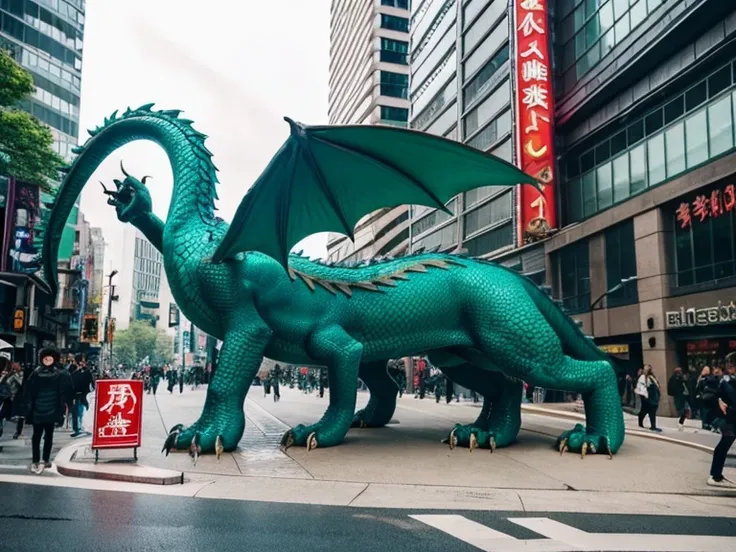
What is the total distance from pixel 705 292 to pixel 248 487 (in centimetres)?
1356

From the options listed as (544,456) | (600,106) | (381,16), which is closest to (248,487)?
(544,456)

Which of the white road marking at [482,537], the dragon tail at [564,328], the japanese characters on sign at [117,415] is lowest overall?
the white road marking at [482,537]

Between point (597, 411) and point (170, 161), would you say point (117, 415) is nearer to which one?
point (170, 161)

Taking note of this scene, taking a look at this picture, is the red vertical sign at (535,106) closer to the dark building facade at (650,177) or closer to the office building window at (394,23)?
the dark building facade at (650,177)

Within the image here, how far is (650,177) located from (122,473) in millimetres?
16110

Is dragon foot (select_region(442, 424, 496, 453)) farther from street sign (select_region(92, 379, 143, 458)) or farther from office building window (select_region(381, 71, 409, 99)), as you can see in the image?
office building window (select_region(381, 71, 409, 99))

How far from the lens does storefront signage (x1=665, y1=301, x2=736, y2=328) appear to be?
15102 mm

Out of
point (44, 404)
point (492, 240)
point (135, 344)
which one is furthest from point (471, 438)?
point (135, 344)

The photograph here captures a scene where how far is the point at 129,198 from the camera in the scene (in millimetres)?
8062

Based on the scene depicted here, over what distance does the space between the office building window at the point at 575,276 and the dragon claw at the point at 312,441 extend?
Result: 51.1 feet

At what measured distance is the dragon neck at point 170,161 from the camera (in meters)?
7.92

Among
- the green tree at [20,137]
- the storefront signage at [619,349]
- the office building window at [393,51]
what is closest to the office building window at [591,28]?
the storefront signage at [619,349]

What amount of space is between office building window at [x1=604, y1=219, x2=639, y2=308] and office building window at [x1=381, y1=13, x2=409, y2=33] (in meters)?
38.4

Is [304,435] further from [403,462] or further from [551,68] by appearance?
[551,68]
